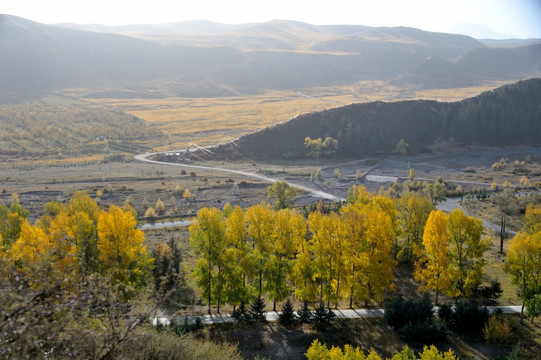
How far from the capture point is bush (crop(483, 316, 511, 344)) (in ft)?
96.5

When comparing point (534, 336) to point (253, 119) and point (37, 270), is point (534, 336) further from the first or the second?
point (253, 119)

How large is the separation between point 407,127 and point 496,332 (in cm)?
10769

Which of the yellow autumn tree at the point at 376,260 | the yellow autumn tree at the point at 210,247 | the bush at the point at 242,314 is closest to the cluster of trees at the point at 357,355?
the bush at the point at 242,314

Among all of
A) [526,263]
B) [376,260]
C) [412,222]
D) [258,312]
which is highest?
[526,263]

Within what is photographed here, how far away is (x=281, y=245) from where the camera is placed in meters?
34.4

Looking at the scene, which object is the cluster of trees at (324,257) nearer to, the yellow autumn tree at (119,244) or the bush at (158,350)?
the yellow autumn tree at (119,244)

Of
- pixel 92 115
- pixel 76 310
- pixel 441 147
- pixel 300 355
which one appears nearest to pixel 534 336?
pixel 300 355

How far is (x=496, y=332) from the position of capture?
29688 millimetres

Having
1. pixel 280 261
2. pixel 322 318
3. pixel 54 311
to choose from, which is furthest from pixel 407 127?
pixel 54 311

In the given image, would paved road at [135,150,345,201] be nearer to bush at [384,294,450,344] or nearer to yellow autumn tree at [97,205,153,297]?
bush at [384,294,450,344]

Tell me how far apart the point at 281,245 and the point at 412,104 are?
117 m

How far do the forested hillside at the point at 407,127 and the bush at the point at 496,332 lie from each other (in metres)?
89.6

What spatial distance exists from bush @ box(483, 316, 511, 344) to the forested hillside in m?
89.6

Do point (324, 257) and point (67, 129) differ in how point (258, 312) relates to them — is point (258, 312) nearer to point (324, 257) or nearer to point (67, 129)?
point (324, 257)
